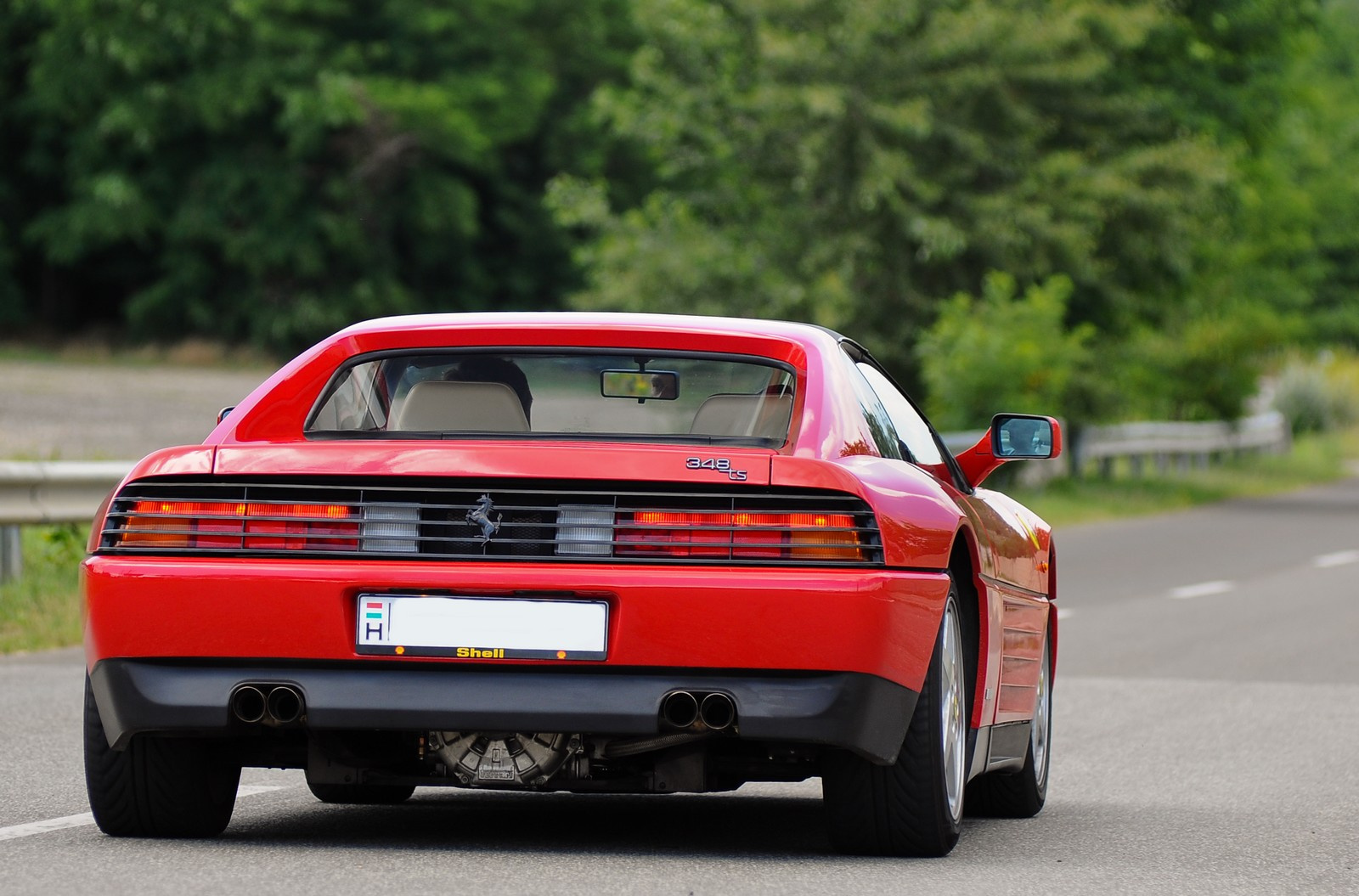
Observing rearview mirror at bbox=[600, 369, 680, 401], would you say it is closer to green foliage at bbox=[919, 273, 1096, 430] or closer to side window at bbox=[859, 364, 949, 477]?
side window at bbox=[859, 364, 949, 477]

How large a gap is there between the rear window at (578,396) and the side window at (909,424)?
1.42 ft

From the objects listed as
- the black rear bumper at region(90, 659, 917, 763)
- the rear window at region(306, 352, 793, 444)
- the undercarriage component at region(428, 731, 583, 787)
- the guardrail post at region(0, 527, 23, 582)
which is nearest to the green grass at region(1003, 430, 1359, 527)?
the guardrail post at region(0, 527, 23, 582)

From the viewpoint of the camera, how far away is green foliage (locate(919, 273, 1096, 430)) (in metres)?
27.3

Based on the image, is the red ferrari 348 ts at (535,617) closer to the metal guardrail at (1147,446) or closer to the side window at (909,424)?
the side window at (909,424)

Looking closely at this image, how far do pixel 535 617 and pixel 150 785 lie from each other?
118 cm

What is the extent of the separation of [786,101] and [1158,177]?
16.3 ft

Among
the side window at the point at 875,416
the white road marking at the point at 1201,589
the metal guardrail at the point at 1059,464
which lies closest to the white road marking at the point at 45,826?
the side window at the point at 875,416

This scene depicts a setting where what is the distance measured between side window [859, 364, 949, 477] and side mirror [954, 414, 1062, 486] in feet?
0.88

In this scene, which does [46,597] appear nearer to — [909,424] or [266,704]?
[909,424]

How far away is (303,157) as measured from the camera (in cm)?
5753

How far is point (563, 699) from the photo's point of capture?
5.45 meters

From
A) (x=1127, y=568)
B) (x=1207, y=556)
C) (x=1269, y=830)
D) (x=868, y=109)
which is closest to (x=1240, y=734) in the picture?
(x=1269, y=830)

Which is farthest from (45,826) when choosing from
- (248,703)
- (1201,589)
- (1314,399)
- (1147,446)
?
(1314,399)

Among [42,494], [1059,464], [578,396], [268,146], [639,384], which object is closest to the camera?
[639,384]
